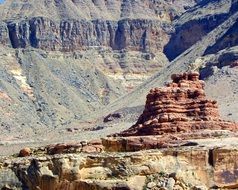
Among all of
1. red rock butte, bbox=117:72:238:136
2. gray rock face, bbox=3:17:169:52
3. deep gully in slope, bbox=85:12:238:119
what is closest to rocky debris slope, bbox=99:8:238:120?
deep gully in slope, bbox=85:12:238:119

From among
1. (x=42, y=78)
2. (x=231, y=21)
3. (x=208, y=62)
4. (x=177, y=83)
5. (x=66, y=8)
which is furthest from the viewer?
(x=66, y=8)

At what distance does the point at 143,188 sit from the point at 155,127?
690 inches

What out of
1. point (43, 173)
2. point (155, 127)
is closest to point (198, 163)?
point (43, 173)

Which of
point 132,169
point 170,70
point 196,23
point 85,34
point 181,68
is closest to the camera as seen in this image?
point 132,169

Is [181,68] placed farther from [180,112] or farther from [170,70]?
[180,112]

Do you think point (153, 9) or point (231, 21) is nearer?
point (231, 21)

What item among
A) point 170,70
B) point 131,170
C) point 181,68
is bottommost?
point 170,70

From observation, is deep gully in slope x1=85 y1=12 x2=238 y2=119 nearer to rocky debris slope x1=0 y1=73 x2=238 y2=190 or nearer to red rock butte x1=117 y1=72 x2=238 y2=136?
red rock butte x1=117 y1=72 x2=238 y2=136

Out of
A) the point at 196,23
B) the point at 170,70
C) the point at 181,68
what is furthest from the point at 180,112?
the point at 196,23

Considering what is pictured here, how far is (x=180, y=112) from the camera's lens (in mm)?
49906

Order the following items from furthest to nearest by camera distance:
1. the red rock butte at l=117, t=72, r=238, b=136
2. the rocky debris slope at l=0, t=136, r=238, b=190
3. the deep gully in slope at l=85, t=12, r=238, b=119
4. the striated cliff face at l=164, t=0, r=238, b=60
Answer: the striated cliff face at l=164, t=0, r=238, b=60 → the deep gully in slope at l=85, t=12, r=238, b=119 → the red rock butte at l=117, t=72, r=238, b=136 → the rocky debris slope at l=0, t=136, r=238, b=190

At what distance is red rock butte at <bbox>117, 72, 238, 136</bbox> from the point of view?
47.4 meters

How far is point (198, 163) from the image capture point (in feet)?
105

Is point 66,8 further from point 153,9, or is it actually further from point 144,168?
point 144,168
